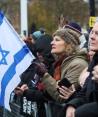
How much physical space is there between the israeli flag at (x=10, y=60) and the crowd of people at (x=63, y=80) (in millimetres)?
185

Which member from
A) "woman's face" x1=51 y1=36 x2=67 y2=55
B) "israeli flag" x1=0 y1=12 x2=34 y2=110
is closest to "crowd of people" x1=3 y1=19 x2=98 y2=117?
"woman's face" x1=51 y1=36 x2=67 y2=55

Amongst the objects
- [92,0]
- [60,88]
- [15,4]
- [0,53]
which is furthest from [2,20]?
[15,4]

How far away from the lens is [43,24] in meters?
50.5

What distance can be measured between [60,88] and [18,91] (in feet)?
3.82

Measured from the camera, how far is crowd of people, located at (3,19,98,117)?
209 inches

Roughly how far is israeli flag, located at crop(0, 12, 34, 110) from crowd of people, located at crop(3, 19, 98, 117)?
0.61 feet

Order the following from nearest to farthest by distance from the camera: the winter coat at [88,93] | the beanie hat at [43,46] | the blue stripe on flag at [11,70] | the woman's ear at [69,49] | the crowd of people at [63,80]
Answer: the winter coat at [88,93], the crowd of people at [63,80], the woman's ear at [69,49], the blue stripe on flag at [11,70], the beanie hat at [43,46]

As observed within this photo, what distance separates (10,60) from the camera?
6.82 meters

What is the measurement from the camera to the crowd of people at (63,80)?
5309 millimetres

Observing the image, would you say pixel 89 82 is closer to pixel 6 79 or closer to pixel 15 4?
pixel 6 79

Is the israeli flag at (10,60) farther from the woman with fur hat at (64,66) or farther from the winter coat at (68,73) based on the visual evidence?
the winter coat at (68,73)

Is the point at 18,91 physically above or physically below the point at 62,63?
below

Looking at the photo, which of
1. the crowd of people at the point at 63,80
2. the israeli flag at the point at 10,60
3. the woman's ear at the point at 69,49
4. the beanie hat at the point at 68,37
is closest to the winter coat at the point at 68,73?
the crowd of people at the point at 63,80

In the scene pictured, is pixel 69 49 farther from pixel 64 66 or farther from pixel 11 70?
pixel 11 70
